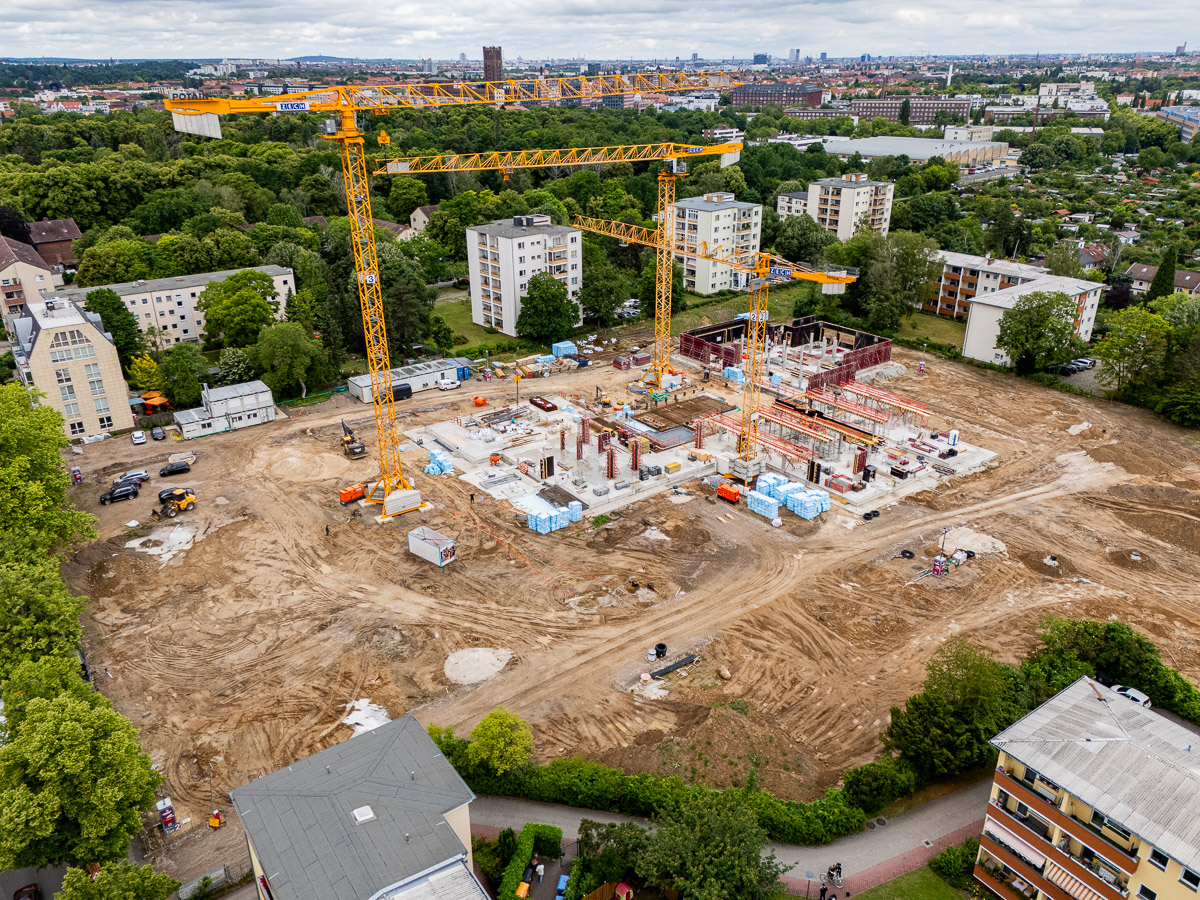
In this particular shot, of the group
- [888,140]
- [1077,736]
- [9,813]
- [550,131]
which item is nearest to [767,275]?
[1077,736]

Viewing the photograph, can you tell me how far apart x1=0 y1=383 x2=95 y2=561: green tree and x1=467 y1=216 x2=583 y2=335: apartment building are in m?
36.9

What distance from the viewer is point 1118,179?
148m

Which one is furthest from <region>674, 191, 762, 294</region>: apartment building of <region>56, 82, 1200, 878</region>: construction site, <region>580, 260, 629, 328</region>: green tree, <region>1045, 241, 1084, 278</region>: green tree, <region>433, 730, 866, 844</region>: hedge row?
<region>433, 730, 866, 844</region>: hedge row

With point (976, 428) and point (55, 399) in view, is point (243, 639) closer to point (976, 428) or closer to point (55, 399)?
point (55, 399)

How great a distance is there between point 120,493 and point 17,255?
3924cm

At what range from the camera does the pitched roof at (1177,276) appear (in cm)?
7644

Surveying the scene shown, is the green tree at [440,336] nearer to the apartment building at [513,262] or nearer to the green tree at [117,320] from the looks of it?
the apartment building at [513,262]

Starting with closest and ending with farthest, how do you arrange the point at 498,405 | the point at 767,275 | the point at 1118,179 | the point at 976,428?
the point at 767,275, the point at 976,428, the point at 498,405, the point at 1118,179

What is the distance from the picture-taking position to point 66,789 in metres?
21.0

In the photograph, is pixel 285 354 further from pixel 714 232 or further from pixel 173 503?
pixel 714 232

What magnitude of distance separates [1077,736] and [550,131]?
128 m

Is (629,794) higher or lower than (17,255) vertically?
lower

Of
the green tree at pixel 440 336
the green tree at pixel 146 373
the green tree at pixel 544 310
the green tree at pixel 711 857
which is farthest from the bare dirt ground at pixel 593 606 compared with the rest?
the green tree at pixel 544 310

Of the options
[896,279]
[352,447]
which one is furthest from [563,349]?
[896,279]
